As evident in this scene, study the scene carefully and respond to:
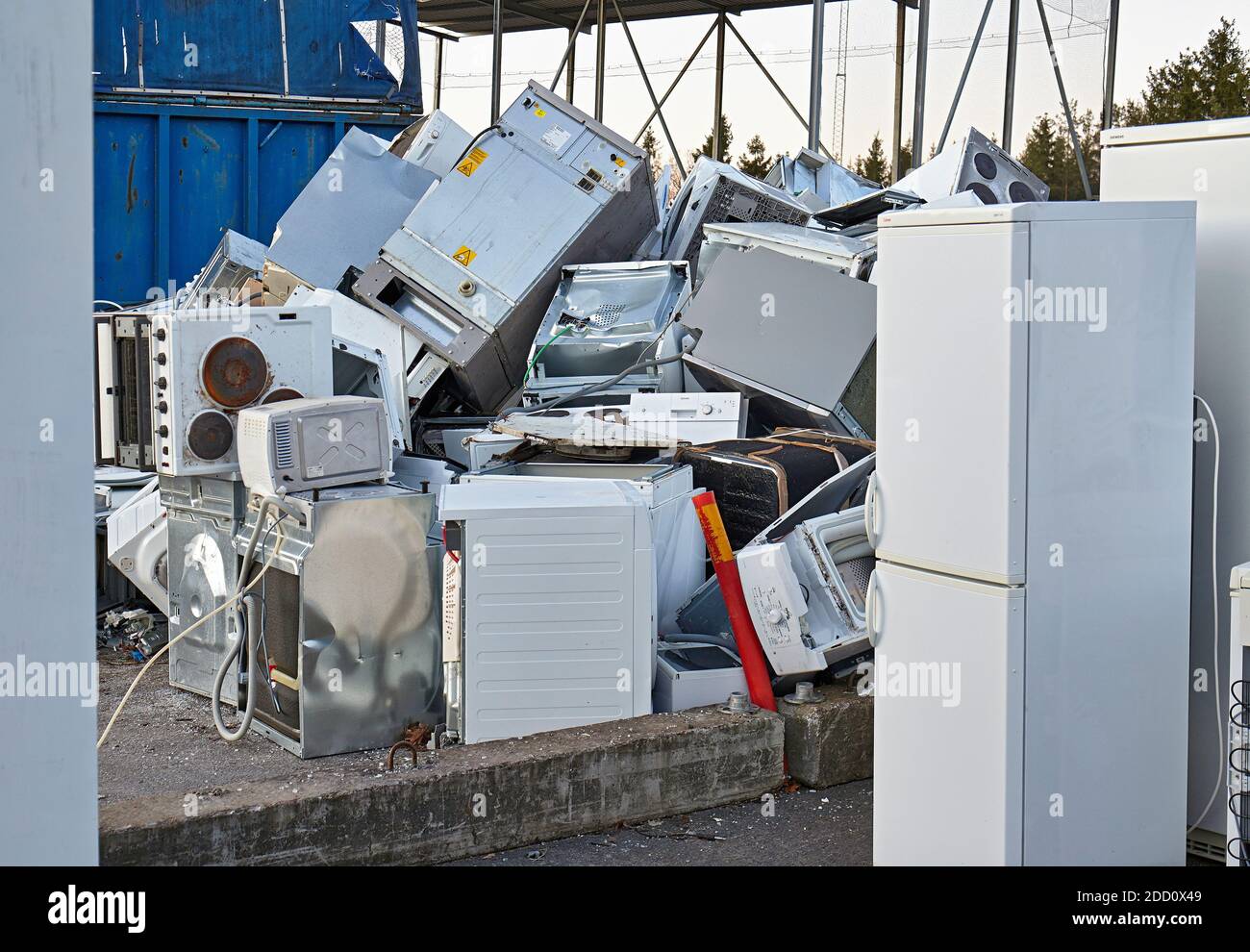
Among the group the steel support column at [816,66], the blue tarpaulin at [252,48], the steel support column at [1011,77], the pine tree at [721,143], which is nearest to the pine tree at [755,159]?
the pine tree at [721,143]

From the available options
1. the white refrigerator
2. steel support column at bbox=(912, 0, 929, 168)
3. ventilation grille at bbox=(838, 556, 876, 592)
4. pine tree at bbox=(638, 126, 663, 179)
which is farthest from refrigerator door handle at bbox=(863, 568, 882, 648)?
pine tree at bbox=(638, 126, 663, 179)

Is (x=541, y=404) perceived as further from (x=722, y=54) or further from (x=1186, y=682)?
(x=722, y=54)

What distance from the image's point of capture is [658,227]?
762 cm

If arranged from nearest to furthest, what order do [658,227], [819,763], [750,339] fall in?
[819,763]
[750,339]
[658,227]

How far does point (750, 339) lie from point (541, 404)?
3.54ft

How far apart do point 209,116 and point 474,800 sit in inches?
252

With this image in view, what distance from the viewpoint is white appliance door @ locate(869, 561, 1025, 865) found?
124 inches

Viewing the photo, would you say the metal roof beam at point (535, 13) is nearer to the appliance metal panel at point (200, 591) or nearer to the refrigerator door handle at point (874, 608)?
the appliance metal panel at point (200, 591)

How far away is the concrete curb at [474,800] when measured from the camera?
353 cm

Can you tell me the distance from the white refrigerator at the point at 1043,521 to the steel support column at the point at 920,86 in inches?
351

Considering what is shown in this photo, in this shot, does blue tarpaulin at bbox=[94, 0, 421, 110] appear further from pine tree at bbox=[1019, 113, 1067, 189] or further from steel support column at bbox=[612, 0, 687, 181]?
pine tree at bbox=[1019, 113, 1067, 189]

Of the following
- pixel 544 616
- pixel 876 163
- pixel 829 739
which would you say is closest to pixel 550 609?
pixel 544 616

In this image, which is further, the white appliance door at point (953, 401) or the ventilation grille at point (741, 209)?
the ventilation grille at point (741, 209)
